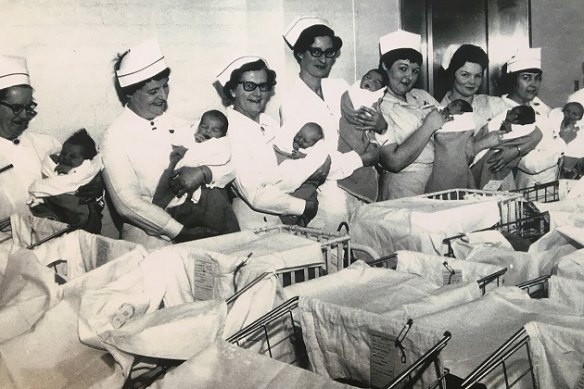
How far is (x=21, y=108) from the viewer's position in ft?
10.4

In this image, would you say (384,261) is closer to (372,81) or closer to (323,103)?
(323,103)

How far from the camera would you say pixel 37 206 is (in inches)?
130

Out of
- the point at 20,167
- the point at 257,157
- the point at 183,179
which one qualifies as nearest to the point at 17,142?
the point at 20,167

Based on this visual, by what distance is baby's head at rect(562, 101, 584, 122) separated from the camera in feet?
19.0

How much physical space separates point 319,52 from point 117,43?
151cm

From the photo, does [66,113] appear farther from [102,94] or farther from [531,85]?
[531,85]

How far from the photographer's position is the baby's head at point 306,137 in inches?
160

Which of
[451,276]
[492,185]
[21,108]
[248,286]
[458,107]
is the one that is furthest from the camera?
[492,185]

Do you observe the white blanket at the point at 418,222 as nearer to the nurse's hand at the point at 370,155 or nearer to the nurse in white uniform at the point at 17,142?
the nurse's hand at the point at 370,155

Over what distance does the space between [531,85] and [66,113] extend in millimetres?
4175

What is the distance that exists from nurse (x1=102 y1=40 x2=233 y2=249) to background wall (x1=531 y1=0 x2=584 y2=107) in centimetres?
397

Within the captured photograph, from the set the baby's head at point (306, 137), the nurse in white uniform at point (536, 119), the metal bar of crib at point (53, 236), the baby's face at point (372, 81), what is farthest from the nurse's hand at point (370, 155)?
the metal bar of crib at point (53, 236)

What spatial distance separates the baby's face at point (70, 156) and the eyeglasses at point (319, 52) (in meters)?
1.80

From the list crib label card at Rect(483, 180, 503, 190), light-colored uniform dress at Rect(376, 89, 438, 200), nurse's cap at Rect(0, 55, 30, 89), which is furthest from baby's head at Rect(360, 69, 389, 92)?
nurse's cap at Rect(0, 55, 30, 89)
